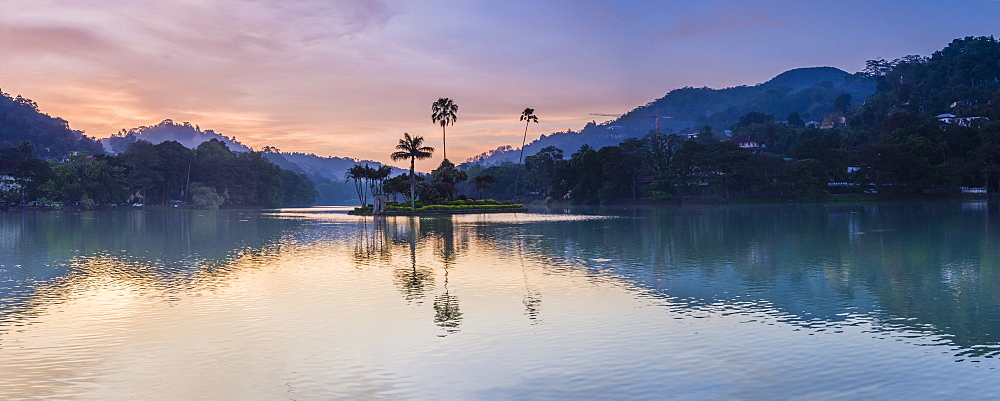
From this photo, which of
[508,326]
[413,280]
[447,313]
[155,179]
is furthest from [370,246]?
[155,179]

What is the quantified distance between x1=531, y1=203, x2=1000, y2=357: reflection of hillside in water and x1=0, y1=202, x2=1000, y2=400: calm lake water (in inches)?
6.0

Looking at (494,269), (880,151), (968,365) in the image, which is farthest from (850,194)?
(968,365)

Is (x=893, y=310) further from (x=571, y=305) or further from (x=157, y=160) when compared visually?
(x=157, y=160)

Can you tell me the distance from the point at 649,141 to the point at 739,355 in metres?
135

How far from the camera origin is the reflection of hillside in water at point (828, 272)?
1573 cm

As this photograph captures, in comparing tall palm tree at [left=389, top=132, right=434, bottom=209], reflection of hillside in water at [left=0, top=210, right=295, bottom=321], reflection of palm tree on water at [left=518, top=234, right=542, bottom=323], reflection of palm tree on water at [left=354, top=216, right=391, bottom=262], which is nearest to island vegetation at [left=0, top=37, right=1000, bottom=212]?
tall palm tree at [left=389, top=132, right=434, bottom=209]

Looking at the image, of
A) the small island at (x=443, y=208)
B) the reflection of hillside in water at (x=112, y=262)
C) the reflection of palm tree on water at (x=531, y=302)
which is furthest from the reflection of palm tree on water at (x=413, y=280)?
the small island at (x=443, y=208)

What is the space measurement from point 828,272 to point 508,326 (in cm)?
1420

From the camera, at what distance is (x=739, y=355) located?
1220cm

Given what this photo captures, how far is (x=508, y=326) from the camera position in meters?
15.1

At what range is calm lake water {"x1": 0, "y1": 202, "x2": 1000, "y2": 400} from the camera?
420 inches

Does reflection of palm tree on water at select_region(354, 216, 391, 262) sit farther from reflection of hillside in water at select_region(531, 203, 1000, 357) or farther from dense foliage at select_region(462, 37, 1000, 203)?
dense foliage at select_region(462, 37, 1000, 203)

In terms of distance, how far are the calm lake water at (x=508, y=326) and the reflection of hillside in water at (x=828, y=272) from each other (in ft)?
0.50

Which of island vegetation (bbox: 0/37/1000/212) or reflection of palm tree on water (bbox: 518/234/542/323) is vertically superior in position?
island vegetation (bbox: 0/37/1000/212)
